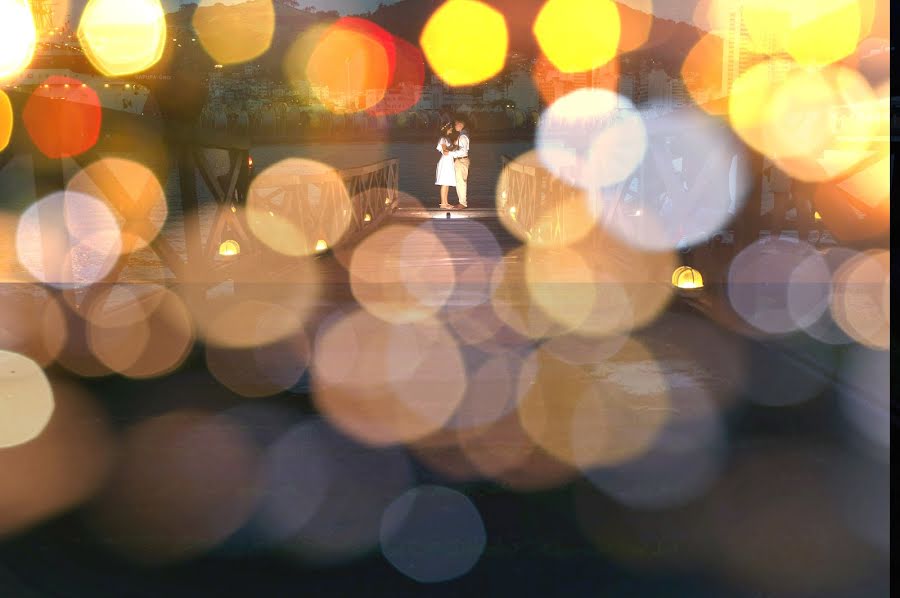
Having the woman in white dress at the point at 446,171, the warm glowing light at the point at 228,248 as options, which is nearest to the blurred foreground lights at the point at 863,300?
the warm glowing light at the point at 228,248

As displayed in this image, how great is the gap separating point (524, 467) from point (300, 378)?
78.8 inches

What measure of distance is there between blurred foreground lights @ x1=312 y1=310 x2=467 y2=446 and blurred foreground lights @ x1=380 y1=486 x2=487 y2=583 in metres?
0.73

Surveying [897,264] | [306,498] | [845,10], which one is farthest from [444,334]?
[845,10]

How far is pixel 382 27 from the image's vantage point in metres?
36.9

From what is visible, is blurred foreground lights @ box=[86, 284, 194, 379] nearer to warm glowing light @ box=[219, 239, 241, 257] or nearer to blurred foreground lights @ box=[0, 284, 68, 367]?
blurred foreground lights @ box=[0, 284, 68, 367]

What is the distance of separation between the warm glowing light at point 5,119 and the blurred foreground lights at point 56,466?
2.07m

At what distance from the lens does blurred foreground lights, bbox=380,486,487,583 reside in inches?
115

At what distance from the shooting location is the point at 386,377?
5309 millimetres

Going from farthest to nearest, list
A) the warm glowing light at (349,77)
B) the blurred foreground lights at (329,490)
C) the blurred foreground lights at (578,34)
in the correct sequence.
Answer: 1. the warm glowing light at (349,77)
2. the blurred foreground lights at (578,34)
3. the blurred foreground lights at (329,490)

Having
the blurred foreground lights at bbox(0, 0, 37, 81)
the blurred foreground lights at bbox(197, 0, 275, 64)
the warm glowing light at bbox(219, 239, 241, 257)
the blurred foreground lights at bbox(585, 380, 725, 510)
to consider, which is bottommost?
the blurred foreground lights at bbox(585, 380, 725, 510)

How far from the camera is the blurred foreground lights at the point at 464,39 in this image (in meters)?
21.9

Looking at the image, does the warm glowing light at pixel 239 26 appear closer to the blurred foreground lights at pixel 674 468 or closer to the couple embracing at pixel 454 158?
the couple embracing at pixel 454 158

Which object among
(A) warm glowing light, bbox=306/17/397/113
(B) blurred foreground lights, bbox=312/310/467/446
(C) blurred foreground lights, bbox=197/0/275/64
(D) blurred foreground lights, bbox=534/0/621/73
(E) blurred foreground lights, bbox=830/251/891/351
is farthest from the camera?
(A) warm glowing light, bbox=306/17/397/113

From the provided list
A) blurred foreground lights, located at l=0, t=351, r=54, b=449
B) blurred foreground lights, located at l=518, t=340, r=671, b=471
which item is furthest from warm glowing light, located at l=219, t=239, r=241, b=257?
blurred foreground lights, located at l=518, t=340, r=671, b=471
